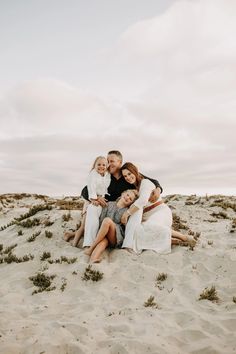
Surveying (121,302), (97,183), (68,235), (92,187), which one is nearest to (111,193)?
(97,183)

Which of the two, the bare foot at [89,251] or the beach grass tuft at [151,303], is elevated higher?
the bare foot at [89,251]

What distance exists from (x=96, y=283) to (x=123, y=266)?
1.04 m

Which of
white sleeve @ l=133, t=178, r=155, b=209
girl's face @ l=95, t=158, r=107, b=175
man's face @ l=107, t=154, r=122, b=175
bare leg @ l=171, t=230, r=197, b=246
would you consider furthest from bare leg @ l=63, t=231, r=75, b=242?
bare leg @ l=171, t=230, r=197, b=246

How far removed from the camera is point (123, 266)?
988 cm

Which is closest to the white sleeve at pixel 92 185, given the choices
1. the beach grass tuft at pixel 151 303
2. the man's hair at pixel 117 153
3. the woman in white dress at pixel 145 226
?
the man's hair at pixel 117 153

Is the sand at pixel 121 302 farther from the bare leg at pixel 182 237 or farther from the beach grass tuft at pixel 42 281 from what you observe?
the bare leg at pixel 182 237

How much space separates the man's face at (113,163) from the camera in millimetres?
10820

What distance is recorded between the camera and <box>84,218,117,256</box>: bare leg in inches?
400

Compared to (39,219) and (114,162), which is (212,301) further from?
(39,219)

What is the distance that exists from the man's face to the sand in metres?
2.29

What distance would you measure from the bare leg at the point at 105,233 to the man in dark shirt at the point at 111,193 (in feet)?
1.09

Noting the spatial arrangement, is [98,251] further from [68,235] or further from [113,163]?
[113,163]

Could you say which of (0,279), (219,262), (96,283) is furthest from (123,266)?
(0,279)

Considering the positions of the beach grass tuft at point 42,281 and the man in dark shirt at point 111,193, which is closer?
the beach grass tuft at point 42,281
